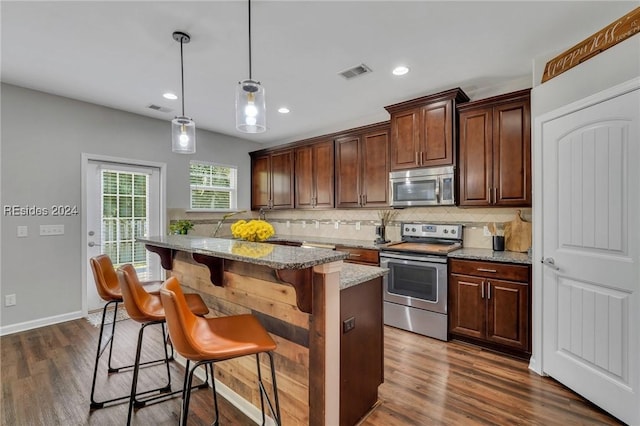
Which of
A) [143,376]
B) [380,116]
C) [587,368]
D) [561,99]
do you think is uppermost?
[380,116]

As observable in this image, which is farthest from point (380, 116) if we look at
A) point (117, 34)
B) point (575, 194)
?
point (117, 34)

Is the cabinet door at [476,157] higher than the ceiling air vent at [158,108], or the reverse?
the ceiling air vent at [158,108]

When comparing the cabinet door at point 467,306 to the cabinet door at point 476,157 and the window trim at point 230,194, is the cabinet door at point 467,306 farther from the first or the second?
the window trim at point 230,194

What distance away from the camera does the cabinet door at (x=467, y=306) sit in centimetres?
289

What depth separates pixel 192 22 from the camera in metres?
2.23

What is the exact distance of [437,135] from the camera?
338 cm

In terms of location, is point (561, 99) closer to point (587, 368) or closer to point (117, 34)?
point (587, 368)

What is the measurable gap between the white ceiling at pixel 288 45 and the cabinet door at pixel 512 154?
425mm

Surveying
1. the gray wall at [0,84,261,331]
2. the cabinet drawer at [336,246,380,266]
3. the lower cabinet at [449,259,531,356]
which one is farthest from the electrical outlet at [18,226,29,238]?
the lower cabinet at [449,259,531,356]

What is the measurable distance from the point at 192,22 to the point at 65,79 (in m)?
1.98

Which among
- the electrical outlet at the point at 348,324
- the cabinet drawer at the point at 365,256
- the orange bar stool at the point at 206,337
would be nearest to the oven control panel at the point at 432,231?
the cabinet drawer at the point at 365,256

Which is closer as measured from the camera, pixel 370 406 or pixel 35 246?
pixel 370 406

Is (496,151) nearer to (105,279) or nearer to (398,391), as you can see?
(398,391)

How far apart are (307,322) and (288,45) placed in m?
2.20
